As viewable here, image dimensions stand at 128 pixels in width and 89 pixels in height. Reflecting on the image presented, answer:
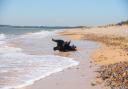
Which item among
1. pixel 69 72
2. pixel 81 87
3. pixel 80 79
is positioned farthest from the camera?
pixel 69 72

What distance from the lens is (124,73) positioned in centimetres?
1055

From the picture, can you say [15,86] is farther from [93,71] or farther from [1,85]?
[93,71]

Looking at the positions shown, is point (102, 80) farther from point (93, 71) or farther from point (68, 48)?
point (68, 48)

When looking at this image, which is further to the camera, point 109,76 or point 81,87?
point 109,76

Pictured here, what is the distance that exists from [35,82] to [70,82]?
1072 millimetres

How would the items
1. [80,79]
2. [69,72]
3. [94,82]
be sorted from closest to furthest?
1. [94,82]
2. [80,79]
3. [69,72]

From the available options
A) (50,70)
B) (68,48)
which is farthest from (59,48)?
(50,70)

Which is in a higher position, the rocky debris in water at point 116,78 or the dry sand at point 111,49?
the rocky debris in water at point 116,78

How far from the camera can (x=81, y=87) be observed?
31.2 feet

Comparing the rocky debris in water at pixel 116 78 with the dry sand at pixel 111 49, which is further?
the dry sand at pixel 111 49

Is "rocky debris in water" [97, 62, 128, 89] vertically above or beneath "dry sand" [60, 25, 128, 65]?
above

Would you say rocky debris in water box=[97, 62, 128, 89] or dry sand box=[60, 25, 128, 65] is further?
dry sand box=[60, 25, 128, 65]

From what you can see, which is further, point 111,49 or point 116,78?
point 111,49

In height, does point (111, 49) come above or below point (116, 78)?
below
